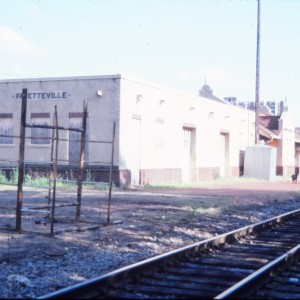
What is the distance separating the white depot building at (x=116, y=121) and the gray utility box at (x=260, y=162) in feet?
22.9

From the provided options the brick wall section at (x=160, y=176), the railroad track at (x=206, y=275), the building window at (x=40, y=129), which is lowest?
the railroad track at (x=206, y=275)

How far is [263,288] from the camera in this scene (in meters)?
7.39

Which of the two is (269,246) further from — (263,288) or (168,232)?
(263,288)

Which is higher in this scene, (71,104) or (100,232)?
(71,104)

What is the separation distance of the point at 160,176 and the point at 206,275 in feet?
70.2

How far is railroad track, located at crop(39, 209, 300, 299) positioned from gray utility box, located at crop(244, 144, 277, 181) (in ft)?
89.4

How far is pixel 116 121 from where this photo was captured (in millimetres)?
25516

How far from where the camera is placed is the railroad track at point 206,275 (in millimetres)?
6797

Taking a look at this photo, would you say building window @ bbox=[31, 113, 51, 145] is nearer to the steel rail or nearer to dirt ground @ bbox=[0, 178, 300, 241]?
dirt ground @ bbox=[0, 178, 300, 241]

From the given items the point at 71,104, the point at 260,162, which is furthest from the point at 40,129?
the point at 260,162

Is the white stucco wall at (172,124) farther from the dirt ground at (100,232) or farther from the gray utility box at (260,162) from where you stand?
the dirt ground at (100,232)

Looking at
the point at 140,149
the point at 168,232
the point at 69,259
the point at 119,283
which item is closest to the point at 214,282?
the point at 119,283

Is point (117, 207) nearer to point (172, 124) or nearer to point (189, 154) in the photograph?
point (172, 124)

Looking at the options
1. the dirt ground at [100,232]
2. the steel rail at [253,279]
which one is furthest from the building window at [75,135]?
the steel rail at [253,279]
